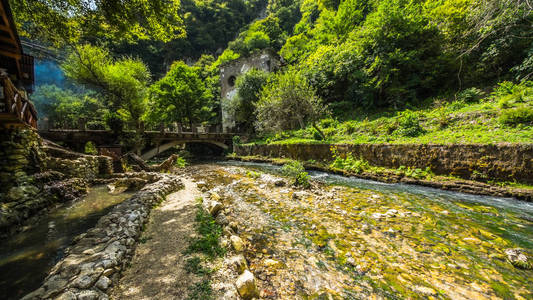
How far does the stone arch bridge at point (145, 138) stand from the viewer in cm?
1085

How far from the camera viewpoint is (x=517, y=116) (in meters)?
5.30

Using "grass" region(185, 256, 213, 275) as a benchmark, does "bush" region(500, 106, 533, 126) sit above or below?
above

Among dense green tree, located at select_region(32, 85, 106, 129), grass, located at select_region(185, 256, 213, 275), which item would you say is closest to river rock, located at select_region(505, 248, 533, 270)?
grass, located at select_region(185, 256, 213, 275)

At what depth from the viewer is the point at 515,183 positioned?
4.43 metres

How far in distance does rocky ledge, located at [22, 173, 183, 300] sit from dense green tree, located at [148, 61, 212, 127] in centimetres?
2171

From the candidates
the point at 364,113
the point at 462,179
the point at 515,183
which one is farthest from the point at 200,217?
the point at 364,113

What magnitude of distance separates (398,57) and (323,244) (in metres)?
14.7

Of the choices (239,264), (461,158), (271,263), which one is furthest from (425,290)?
(461,158)

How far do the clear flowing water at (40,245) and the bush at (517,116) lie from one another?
39.1 feet

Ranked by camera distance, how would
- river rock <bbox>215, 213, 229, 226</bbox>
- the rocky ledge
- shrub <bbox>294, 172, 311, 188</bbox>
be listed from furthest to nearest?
1. shrub <bbox>294, 172, 311, 188</bbox>
2. river rock <bbox>215, 213, 229, 226</bbox>
3. the rocky ledge

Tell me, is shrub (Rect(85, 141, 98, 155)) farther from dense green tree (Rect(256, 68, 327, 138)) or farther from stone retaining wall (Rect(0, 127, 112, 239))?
dense green tree (Rect(256, 68, 327, 138))

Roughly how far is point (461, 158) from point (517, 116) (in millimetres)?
2273

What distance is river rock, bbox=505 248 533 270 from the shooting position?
7.68 ft

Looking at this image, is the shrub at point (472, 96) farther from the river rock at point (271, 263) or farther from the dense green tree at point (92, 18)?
the dense green tree at point (92, 18)
